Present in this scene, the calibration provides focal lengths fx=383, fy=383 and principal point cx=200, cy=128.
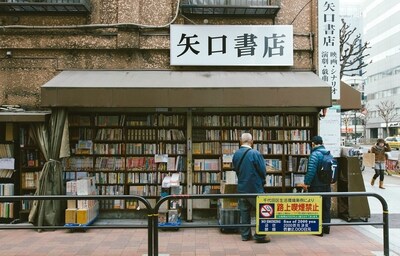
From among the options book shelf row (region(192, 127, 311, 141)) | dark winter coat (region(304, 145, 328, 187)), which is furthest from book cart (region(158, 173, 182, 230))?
dark winter coat (region(304, 145, 328, 187))

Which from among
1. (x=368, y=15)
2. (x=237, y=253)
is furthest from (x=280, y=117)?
(x=368, y=15)

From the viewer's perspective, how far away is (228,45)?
9641mm

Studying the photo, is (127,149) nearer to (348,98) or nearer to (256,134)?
(256,134)

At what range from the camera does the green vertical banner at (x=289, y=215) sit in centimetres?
589

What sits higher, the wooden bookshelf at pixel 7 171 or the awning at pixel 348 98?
the awning at pixel 348 98

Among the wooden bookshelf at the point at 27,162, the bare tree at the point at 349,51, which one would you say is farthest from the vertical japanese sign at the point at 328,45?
the bare tree at the point at 349,51

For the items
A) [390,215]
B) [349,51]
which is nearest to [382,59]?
[349,51]

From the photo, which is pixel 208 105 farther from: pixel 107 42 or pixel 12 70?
pixel 12 70

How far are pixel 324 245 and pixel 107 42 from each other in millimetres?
6874

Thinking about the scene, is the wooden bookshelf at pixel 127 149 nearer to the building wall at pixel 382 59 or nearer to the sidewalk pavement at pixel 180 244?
the sidewalk pavement at pixel 180 244

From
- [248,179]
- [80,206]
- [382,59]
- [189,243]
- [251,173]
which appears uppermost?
[382,59]

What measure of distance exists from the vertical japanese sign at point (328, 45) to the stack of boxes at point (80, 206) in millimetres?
6393

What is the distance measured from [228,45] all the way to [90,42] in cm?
348

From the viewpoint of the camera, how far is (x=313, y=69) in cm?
988
